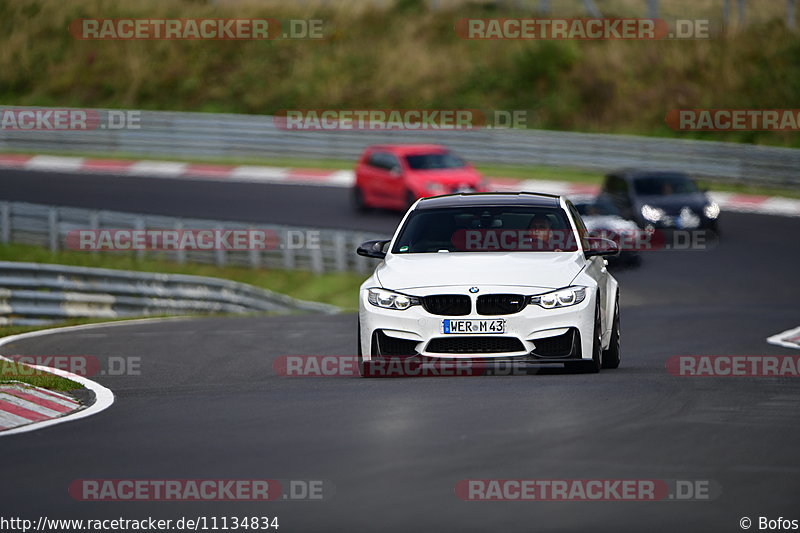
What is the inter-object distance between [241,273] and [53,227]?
4289mm

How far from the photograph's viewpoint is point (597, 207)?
28875 millimetres

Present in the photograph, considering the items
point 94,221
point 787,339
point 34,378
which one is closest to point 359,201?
point 94,221

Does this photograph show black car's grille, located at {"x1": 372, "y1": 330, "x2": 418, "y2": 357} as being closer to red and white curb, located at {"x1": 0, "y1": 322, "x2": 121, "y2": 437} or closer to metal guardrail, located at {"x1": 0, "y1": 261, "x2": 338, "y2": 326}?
red and white curb, located at {"x1": 0, "y1": 322, "x2": 121, "y2": 437}

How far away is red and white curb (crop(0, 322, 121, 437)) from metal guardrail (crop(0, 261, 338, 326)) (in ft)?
40.0

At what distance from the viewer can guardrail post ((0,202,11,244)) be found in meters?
31.8

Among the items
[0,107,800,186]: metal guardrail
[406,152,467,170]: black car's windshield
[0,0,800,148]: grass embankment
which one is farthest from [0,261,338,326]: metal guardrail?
[0,0,800,148]: grass embankment

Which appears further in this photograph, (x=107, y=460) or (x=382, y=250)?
(x=382, y=250)

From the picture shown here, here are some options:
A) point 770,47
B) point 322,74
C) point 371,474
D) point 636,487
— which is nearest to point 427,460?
point 371,474

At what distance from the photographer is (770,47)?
150ft

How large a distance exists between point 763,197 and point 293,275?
505 inches

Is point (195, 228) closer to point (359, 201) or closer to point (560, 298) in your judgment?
point (359, 201)

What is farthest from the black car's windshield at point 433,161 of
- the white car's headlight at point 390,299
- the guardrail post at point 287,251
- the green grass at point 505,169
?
the white car's headlight at point 390,299

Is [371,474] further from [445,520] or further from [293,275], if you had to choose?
[293,275]

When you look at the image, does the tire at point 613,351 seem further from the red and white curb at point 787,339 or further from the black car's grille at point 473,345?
the red and white curb at point 787,339
